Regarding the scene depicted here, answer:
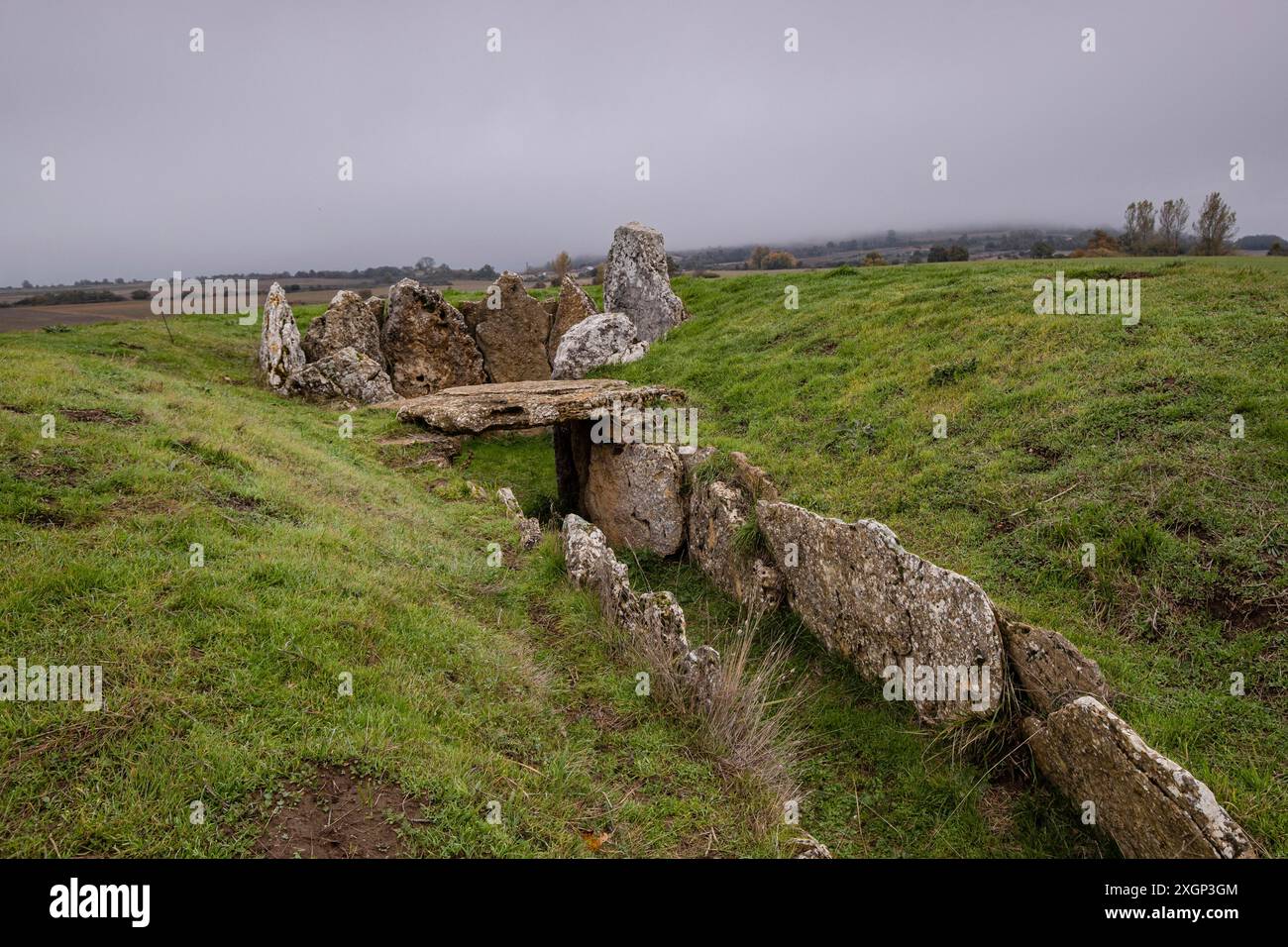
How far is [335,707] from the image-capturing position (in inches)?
Answer: 197

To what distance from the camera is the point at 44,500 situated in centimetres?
661

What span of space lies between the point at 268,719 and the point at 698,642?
196 inches

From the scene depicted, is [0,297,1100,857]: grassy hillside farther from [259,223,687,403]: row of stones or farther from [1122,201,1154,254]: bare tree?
[1122,201,1154,254]: bare tree

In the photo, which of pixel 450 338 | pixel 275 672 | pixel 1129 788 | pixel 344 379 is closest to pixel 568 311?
pixel 450 338

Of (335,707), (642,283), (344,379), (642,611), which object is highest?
(642,283)

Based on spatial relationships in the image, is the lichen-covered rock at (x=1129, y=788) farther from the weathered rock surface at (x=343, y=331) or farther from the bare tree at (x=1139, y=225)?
the bare tree at (x=1139, y=225)

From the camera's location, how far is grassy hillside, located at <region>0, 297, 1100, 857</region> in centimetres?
→ 411

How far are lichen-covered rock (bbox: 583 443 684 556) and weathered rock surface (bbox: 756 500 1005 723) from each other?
2.63 metres

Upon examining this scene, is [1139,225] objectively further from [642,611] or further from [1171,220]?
[642,611]

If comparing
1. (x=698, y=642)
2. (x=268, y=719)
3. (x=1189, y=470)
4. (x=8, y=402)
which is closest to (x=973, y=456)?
(x=1189, y=470)

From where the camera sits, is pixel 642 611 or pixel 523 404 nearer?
pixel 642 611

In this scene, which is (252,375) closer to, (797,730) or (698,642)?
(698,642)

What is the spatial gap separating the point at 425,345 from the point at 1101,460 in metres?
16.3

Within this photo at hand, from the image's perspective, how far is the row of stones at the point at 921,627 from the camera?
4.58m
